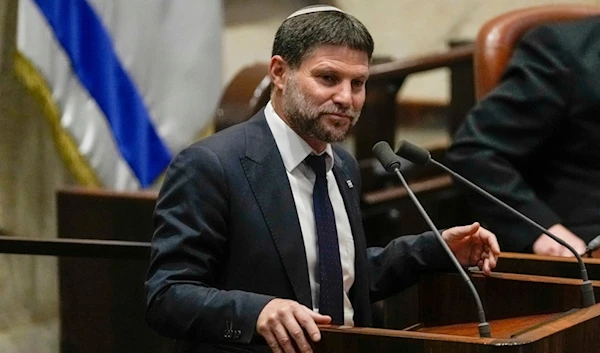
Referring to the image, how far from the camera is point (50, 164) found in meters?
4.06

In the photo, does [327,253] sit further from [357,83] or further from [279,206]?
[357,83]

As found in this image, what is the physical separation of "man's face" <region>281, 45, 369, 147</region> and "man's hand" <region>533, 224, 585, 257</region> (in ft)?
3.36

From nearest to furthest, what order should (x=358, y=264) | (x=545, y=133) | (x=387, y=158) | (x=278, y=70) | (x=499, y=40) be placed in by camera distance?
1. (x=387, y=158)
2. (x=278, y=70)
3. (x=358, y=264)
4. (x=545, y=133)
5. (x=499, y=40)

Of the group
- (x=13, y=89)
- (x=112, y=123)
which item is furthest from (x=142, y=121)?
(x=13, y=89)

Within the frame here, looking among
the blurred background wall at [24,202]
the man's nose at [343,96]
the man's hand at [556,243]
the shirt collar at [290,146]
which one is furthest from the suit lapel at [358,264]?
the blurred background wall at [24,202]

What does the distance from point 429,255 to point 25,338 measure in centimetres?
208

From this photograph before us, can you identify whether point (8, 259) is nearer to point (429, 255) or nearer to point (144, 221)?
point (144, 221)

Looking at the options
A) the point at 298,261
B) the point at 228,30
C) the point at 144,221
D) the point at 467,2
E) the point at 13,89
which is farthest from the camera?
the point at 467,2

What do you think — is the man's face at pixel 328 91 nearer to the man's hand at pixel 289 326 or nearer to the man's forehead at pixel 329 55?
the man's forehead at pixel 329 55

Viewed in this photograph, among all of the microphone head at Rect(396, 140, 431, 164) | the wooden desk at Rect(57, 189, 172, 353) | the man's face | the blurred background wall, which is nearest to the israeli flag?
the blurred background wall

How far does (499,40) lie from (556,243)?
0.83m

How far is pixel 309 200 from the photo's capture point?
2.25 meters

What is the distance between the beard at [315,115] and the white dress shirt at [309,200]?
6 centimetres

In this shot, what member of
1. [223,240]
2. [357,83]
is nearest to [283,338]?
[223,240]
